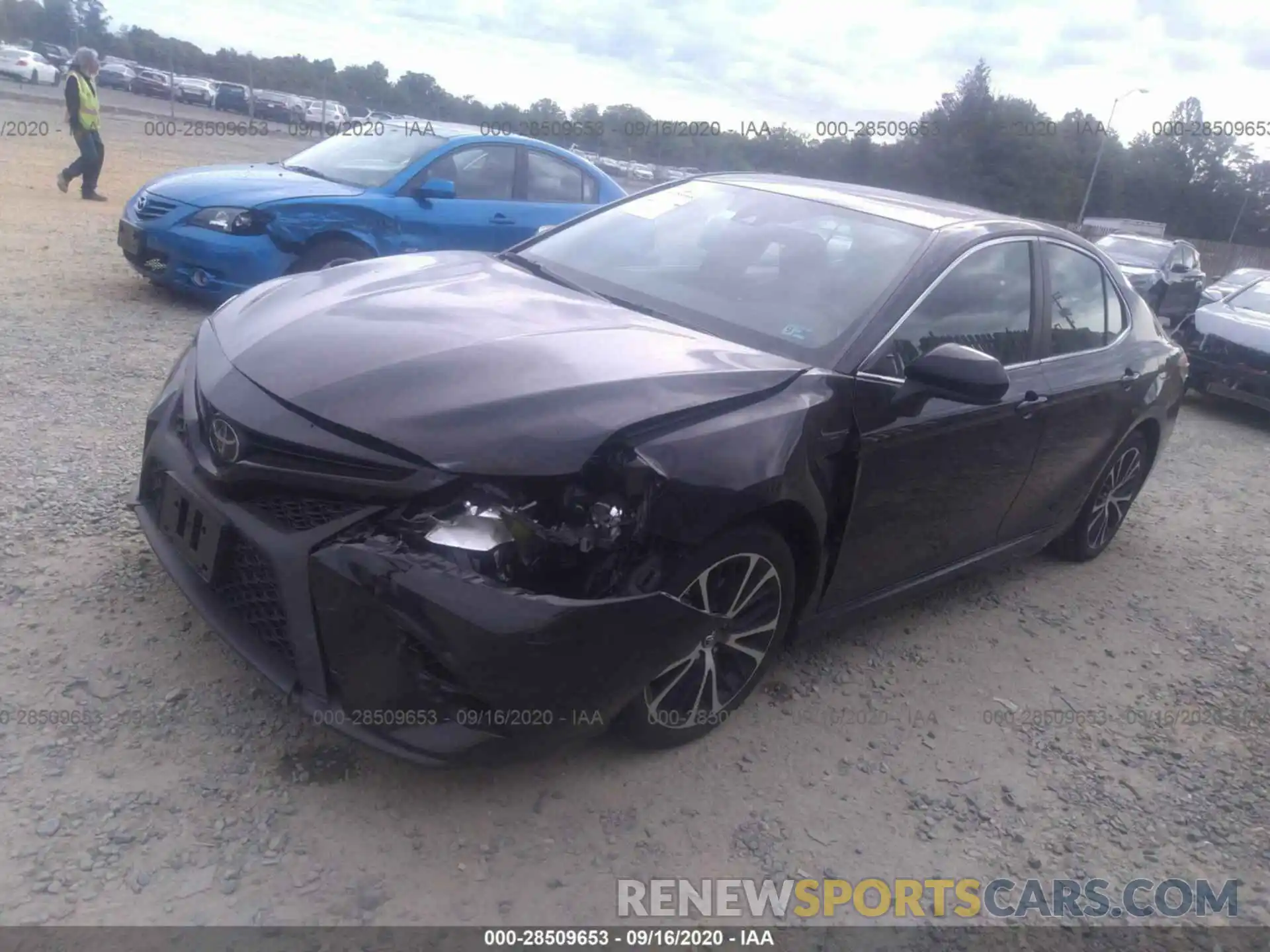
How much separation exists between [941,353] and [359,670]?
1.95 metres

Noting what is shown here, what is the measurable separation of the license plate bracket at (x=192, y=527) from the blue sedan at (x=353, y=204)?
4.28m

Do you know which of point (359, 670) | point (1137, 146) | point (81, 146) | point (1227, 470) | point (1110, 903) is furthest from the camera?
point (1137, 146)

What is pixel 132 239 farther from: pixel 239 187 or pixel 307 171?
pixel 307 171

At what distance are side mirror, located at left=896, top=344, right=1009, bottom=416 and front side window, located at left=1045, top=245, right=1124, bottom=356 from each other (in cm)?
116

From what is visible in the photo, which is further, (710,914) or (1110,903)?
(1110,903)

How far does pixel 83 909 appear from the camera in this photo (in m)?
2.17

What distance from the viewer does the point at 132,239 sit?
700 centimetres

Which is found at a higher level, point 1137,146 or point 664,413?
point 1137,146

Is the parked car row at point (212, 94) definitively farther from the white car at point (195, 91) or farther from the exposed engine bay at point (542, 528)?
→ the exposed engine bay at point (542, 528)

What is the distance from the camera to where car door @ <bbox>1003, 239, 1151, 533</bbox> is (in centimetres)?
408

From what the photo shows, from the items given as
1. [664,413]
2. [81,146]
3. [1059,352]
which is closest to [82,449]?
[664,413]

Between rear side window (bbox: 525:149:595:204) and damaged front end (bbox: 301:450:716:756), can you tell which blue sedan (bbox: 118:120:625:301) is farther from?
damaged front end (bbox: 301:450:716:756)

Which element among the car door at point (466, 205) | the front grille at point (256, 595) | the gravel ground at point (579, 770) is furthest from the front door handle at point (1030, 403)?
the car door at point (466, 205)

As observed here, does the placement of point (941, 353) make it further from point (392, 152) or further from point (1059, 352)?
point (392, 152)
